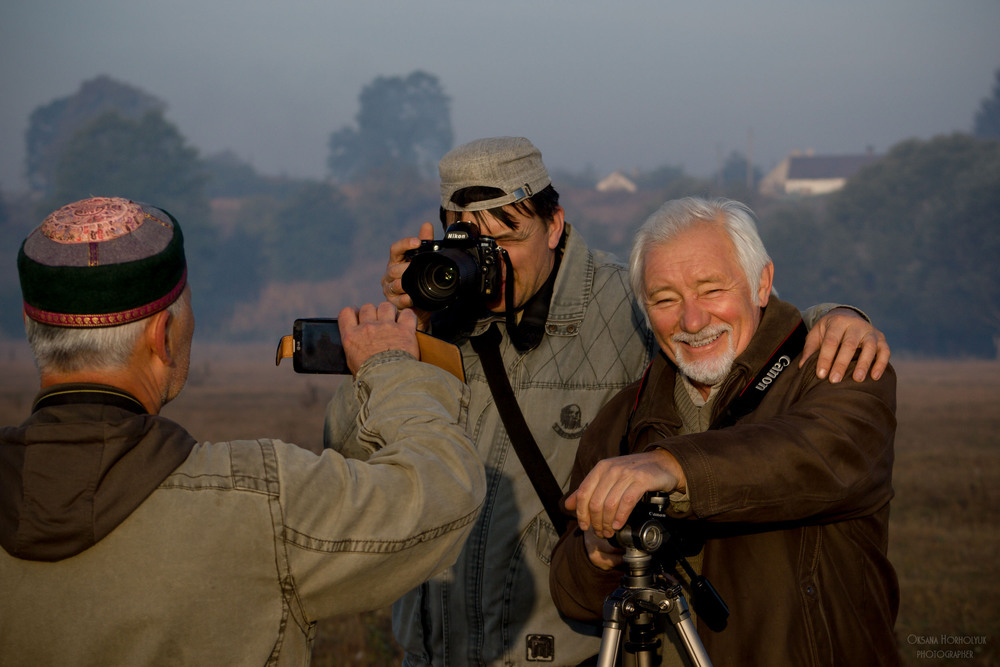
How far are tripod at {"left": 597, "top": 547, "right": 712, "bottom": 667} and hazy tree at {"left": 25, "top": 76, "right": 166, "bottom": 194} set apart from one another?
340 feet

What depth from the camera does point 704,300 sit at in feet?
8.83

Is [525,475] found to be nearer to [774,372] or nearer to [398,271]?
[398,271]

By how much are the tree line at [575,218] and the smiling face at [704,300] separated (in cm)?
4739

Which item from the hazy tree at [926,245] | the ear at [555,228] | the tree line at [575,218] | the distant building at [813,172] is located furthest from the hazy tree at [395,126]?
the ear at [555,228]

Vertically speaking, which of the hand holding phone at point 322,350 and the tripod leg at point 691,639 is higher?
the hand holding phone at point 322,350

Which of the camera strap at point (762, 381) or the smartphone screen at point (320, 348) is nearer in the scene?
the smartphone screen at point (320, 348)

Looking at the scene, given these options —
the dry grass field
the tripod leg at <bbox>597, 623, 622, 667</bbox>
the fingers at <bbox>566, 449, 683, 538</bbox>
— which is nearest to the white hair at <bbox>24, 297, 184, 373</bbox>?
the fingers at <bbox>566, 449, 683, 538</bbox>

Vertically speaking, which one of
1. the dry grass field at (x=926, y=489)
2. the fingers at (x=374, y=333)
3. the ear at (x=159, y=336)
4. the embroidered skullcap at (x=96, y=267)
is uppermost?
the embroidered skullcap at (x=96, y=267)

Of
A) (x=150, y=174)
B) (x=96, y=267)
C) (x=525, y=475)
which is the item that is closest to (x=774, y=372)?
(x=525, y=475)

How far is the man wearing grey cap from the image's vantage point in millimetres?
2912

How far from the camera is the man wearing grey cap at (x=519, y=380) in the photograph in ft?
9.55

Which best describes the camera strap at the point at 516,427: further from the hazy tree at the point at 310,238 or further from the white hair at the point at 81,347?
the hazy tree at the point at 310,238

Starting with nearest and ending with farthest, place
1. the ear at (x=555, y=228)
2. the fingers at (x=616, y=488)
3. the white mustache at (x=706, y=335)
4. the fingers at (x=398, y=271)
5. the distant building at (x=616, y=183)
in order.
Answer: the fingers at (x=616, y=488)
the white mustache at (x=706, y=335)
the fingers at (x=398, y=271)
the ear at (x=555, y=228)
the distant building at (x=616, y=183)

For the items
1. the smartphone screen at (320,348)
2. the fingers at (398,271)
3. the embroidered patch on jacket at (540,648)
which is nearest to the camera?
the smartphone screen at (320,348)
